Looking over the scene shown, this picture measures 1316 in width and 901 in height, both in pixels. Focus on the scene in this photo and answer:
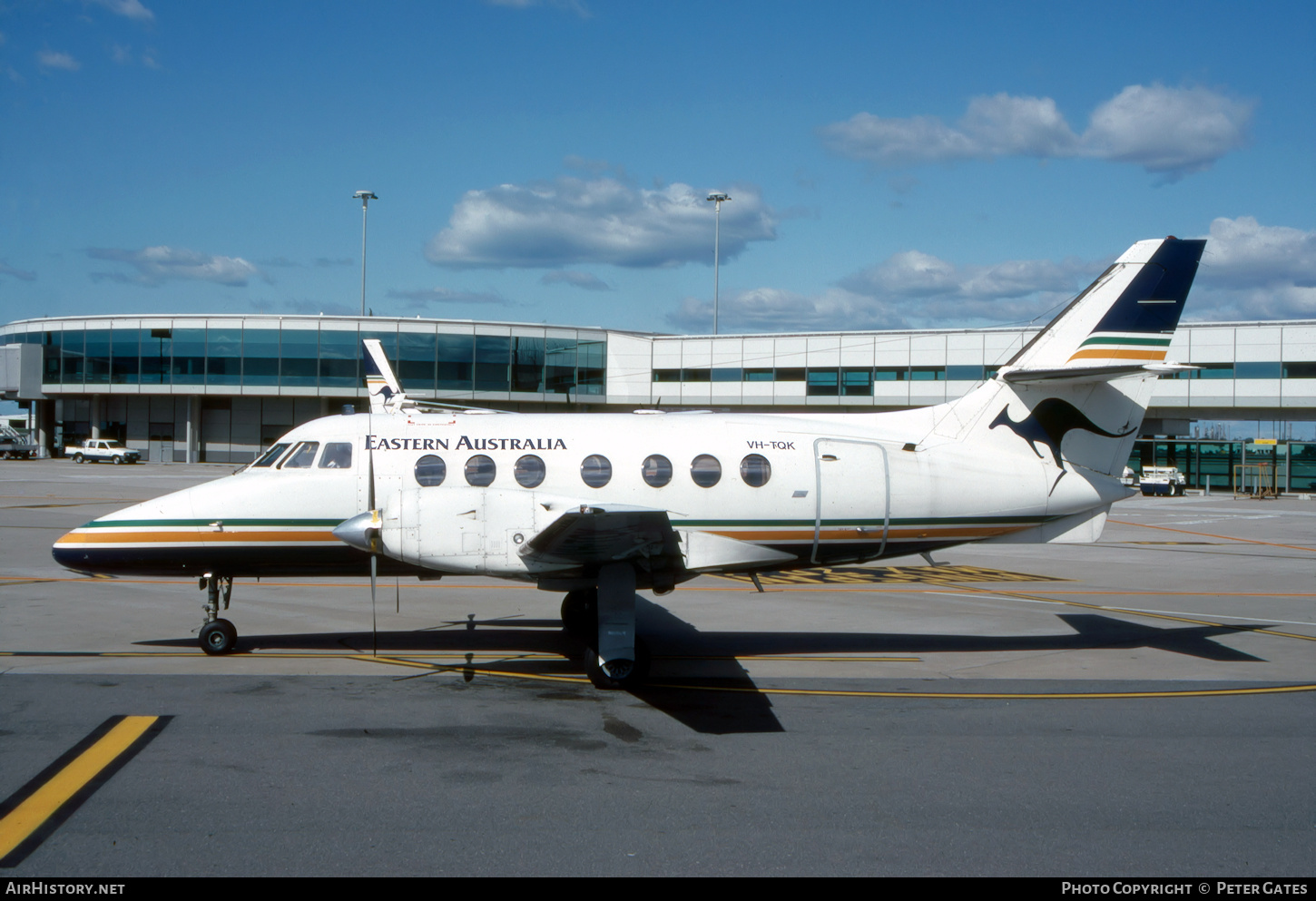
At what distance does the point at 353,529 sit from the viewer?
9977mm

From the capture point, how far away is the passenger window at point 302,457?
11930mm

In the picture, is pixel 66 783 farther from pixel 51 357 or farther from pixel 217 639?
pixel 51 357

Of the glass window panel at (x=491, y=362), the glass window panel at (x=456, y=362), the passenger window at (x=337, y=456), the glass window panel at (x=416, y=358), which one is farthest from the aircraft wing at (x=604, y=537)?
the glass window panel at (x=416, y=358)

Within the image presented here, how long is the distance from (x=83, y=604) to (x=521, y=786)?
11.1 metres

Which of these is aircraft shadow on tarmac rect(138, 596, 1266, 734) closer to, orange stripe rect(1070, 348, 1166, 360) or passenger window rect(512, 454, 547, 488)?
passenger window rect(512, 454, 547, 488)

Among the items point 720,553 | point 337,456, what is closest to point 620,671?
point 720,553

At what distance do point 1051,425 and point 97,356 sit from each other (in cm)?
7306

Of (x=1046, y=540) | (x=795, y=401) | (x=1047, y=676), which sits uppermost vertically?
(x=795, y=401)

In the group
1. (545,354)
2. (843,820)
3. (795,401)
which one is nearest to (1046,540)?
(843,820)

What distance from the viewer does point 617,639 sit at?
10391 millimetres

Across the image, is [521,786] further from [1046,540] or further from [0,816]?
[1046,540]

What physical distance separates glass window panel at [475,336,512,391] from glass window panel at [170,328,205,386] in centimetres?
1919

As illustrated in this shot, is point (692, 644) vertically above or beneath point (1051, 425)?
beneath
